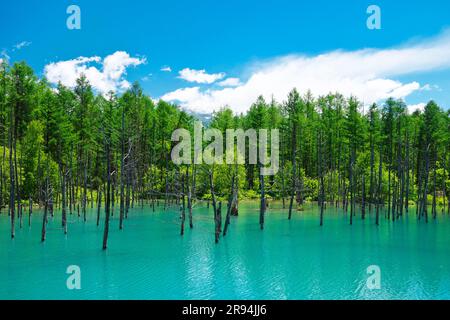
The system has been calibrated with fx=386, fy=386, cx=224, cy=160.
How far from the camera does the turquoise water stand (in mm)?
20172

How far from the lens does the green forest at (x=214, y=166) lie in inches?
2041

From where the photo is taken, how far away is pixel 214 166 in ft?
176

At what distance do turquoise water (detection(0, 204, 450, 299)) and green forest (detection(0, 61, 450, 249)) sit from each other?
35.2 feet

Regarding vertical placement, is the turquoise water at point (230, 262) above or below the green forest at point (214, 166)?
below

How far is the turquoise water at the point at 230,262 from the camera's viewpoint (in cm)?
2017

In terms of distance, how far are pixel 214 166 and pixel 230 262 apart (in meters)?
28.3

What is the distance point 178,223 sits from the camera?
1751 inches

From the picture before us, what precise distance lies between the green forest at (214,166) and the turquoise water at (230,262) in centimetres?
1073

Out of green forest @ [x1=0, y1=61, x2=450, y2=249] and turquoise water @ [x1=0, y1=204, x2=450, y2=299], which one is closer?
turquoise water @ [x1=0, y1=204, x2=450, y2=299]

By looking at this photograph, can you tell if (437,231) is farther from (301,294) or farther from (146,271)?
(146,271)

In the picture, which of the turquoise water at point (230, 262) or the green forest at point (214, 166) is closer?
the turquoise water at point (230, 262)

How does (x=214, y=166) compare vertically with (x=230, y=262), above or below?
above

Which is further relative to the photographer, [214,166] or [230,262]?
[214,166]

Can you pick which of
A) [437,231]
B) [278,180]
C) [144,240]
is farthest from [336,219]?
[144,240]
